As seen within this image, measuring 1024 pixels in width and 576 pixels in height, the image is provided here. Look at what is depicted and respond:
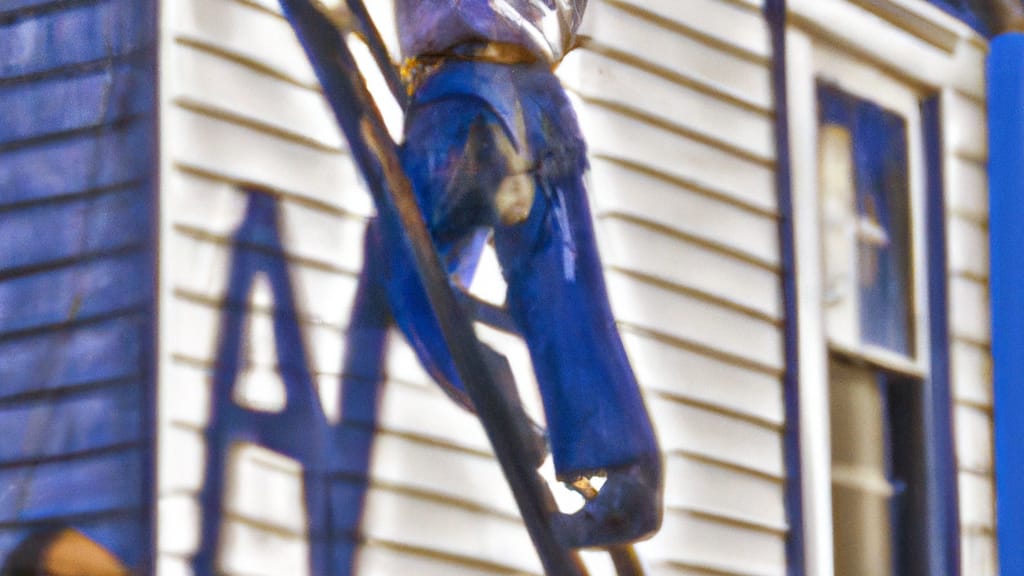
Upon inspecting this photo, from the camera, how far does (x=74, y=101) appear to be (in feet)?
13.6

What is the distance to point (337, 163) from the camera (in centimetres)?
436

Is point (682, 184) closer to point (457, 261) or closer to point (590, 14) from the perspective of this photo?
point (590, 14)

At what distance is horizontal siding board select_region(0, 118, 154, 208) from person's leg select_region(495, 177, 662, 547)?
945 millimetres

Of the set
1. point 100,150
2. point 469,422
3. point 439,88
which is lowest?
point 469,422

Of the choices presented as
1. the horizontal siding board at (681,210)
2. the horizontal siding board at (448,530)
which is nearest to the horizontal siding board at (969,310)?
the horizontal siding board at (681,210)

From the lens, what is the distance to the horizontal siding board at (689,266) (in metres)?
5.21

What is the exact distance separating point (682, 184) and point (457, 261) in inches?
43.5

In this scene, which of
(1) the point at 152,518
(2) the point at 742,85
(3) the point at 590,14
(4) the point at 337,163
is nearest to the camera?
(1) the point at 152,518

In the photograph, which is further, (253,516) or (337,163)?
(337,163)

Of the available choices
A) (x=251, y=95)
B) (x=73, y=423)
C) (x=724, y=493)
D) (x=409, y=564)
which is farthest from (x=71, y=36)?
(x=724, y=493)

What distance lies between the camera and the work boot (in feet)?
14.5

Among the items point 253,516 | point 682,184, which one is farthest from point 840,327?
point 253,516

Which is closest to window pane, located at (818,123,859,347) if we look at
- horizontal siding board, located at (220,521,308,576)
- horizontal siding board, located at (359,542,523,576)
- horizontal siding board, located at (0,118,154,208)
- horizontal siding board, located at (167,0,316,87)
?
horizontal siding board, located at (359,542,523,576)

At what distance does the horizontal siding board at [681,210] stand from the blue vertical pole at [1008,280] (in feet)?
3.88
